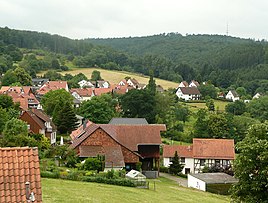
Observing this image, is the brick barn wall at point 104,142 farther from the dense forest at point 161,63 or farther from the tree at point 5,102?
the dense forest at point 161,63

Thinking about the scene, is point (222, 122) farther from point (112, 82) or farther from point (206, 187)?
point (112, 82)

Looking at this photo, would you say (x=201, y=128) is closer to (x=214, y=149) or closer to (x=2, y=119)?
(x=214, y=149)

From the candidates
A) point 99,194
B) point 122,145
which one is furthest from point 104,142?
point 99,194

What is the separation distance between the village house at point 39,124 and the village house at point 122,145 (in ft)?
39.9

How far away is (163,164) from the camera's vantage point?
5319cm

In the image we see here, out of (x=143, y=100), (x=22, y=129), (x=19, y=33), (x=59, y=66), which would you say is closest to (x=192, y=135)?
(x=143, y=100)

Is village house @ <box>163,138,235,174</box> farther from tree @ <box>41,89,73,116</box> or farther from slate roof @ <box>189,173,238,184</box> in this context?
tree @ <box>41,89,73,116</box>

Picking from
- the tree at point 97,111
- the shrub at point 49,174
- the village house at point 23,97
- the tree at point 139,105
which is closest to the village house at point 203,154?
the tree at point 97,111

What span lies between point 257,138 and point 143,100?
49.8 metres

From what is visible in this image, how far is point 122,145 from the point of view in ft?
136

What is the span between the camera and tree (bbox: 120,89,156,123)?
242ft

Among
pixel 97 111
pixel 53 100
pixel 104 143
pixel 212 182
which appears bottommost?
pixel 212 182

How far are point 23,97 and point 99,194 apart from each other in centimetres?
4883

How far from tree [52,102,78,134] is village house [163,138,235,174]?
601 inches
